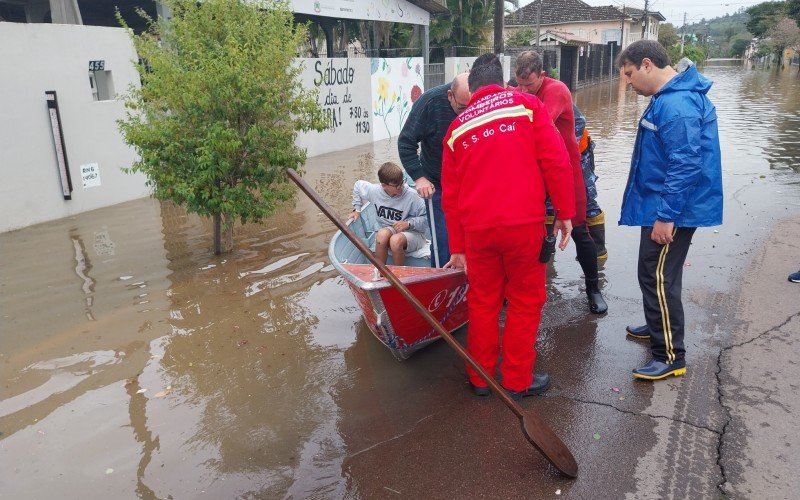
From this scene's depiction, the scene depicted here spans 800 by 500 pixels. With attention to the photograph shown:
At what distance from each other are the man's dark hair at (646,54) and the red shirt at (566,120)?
86 cm

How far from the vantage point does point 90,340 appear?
4.90m

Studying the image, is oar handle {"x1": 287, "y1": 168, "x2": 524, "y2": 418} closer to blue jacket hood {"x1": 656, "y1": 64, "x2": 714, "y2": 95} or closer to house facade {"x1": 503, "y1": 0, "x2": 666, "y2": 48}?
blue jacket hood {"x1": 656, "y1": 64, "x2": 714, "y2": 95}

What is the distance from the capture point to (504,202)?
11.0 feet

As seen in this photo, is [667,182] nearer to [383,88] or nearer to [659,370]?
[659,370]

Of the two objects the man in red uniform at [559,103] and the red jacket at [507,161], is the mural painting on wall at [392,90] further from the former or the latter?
the red jacket at [507,161]

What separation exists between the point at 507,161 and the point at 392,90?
1427cm

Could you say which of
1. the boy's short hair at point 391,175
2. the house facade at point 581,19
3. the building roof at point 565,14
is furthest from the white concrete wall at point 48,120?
the building roof at point 565,14

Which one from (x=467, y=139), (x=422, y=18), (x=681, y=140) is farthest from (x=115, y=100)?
(x=422, y=18)

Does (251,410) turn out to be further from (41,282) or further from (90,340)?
(41,282)

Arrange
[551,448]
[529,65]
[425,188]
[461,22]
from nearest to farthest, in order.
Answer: [551,448] < [425,188] < [529,65] < [461,22]

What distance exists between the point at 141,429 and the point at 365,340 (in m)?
1.73

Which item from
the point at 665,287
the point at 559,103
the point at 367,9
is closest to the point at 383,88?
the point at 367,9

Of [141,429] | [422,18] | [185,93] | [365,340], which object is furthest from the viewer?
[422,18]

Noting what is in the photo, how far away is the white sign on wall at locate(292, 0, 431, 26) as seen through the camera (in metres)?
15.6
